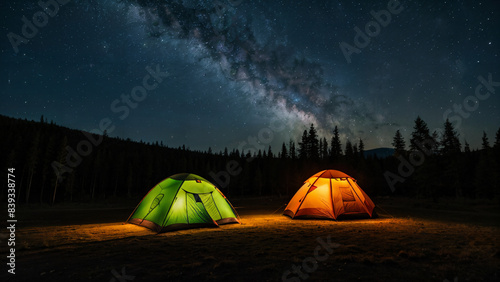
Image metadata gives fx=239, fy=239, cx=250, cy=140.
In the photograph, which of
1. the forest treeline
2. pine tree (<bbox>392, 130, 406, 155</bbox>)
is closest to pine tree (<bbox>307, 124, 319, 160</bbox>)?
the forest treeline

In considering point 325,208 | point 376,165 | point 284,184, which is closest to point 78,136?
point 284,184

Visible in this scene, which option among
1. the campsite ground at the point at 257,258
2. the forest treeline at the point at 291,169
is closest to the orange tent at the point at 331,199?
the campsite ground at the point at 257,258

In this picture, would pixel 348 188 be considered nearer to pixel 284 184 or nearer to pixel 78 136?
pixel 284 184

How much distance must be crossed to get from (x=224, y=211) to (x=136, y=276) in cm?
807

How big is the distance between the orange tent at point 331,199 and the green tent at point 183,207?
4.75 metres

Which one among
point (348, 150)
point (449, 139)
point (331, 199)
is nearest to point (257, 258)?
point (331, 199)

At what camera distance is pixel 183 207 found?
11469 millimetres

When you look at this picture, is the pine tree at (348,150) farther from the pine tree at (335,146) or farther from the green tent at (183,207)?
the green tent at (183,207)

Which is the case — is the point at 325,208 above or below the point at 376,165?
below

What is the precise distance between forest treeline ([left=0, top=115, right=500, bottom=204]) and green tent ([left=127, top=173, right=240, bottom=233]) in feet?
119

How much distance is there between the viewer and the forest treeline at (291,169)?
1582 inches

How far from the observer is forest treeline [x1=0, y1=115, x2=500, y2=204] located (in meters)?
40.2

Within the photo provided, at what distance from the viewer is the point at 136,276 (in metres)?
4.95

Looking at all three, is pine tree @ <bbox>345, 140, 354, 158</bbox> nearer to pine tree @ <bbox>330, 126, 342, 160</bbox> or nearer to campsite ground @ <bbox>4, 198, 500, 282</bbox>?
pine tree @ <bbox>330, 126, 342, 160</bbox>
